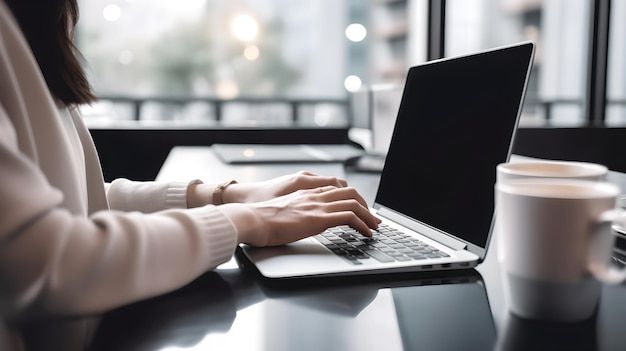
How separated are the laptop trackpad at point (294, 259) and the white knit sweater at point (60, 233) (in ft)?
0.14

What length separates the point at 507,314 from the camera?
0.47 meters

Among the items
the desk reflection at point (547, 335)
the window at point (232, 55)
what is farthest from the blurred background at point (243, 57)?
the desk reflection at point (547, 335)

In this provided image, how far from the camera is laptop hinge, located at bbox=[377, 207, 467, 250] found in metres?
0.63

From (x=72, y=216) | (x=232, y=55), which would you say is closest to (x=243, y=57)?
(x=232, y=55)

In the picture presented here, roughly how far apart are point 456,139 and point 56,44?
47 centimetres

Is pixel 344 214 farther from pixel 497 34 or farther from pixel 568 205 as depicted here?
pixel 497 34

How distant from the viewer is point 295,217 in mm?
645

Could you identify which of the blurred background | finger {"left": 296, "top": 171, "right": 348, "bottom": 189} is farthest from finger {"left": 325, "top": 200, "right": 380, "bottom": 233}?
the blurred background

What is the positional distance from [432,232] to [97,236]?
1.27 ft

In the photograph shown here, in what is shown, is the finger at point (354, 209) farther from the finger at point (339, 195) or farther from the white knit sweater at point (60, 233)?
the white knit sweater at point (60, 233)

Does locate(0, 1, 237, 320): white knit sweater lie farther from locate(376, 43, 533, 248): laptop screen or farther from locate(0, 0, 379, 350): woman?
locate(376, 43, 533, 248): laptop screen

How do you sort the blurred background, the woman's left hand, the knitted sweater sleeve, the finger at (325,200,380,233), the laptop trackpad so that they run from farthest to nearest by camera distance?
1. the blurred background
2. the woman's left hand
3. the finger at (325,200,380,233)
4. the laptop trackpad
5. the knitted sweater sleeve

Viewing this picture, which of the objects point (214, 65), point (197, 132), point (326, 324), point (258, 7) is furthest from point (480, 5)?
point (326, 324)

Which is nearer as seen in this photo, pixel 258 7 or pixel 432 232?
pixel 432 232
